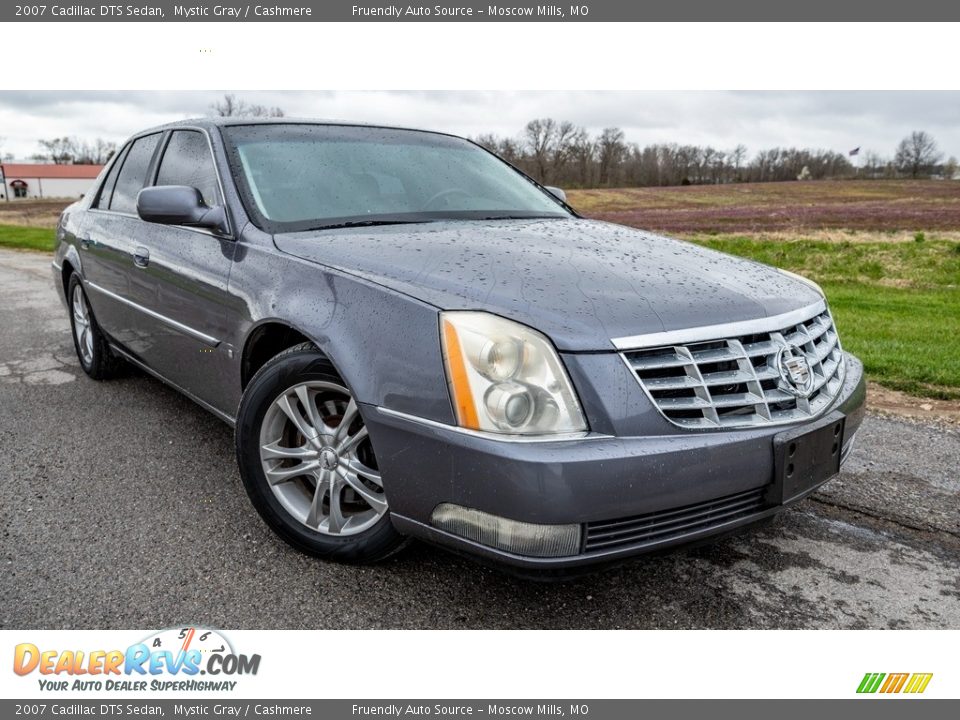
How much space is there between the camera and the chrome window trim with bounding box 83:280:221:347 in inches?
123

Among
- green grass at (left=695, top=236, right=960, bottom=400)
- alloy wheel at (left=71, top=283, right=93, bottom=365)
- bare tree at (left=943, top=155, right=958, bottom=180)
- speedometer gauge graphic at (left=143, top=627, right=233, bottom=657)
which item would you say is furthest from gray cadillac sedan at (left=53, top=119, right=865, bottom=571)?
bare tree at (left=943, top=155, right=958, bottom=180)

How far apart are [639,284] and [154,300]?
2.38 meters

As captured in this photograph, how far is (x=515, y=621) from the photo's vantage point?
91.5 inches

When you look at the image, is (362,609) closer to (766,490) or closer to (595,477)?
(595,477)

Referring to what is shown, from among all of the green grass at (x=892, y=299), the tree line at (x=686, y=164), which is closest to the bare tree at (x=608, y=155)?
the tree line at (x=686, y=164)

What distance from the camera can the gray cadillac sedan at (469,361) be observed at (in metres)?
2.01

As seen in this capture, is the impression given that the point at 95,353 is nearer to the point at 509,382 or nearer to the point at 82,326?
the point at 82,326

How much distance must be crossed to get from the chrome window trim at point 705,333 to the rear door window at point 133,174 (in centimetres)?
307

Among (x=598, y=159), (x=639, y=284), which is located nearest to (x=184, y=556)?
(x=639, y=284)

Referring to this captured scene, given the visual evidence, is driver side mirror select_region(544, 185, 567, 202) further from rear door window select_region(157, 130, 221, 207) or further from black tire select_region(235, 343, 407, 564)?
black tire select_region(235, 343, 407, 564)

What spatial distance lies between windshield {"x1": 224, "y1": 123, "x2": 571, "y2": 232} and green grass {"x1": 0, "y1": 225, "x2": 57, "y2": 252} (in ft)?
43.1

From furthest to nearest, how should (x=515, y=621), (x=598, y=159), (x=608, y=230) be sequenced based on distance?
(x=598, y=159) → (x=608, y=230) → (x=515, y=621)

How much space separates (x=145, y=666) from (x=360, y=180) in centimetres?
200

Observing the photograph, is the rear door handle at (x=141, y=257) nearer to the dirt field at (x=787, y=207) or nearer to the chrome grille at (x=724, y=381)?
the chrome grille at (x=724, y=381)
